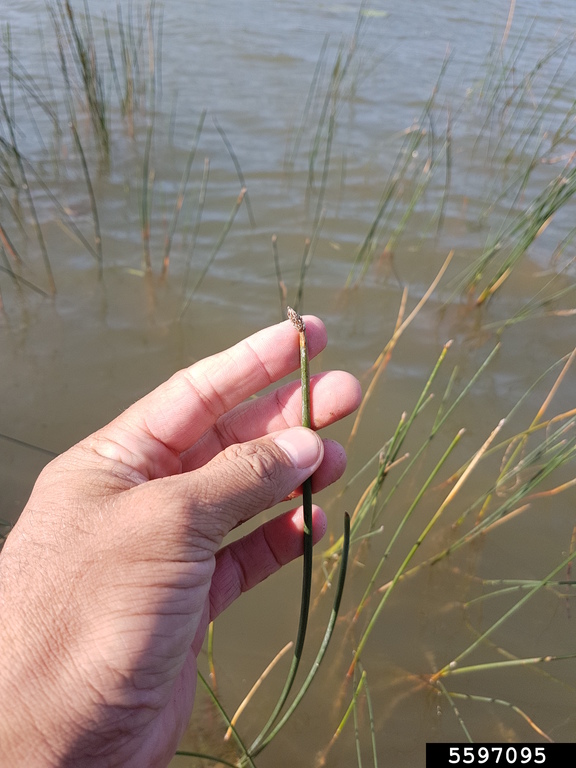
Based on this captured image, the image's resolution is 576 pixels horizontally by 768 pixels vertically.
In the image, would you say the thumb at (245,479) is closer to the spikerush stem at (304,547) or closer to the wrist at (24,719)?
the spikerush stem at (304,547)

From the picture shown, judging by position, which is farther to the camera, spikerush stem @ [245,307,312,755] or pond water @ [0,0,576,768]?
pond water @ [0,0,576,768]

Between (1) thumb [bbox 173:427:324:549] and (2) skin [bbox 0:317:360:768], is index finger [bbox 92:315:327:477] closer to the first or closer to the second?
(2) skin [bbox 0:317:360:768]

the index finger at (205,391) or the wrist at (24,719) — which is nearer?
the wrist at (24,719)

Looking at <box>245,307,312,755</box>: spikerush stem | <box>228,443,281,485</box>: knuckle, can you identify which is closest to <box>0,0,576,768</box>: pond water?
<box>245,307,312,755</box>: spikerush stem

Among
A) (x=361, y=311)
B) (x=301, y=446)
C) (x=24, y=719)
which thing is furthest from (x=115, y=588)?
(x=361, y=311)

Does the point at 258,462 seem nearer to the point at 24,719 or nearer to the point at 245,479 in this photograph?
the point at 245,479

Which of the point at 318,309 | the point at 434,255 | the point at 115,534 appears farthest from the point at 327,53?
the point at 115,534

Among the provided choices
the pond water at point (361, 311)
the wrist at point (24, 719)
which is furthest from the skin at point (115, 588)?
the pond water at point (361, 311)
